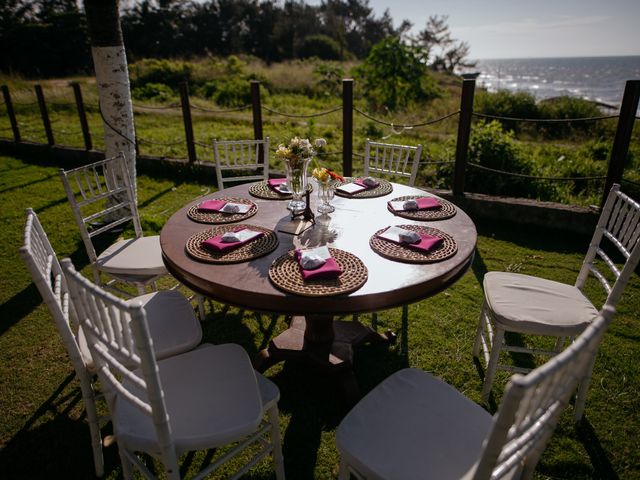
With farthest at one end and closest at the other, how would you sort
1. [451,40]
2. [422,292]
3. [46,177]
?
[451,40]
[46,177]
[422,292]

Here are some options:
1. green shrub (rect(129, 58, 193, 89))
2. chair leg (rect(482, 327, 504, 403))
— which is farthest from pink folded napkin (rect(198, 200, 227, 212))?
green shrub (rect(129, 58, 193, 89))

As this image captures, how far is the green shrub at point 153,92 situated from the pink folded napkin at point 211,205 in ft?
36.5

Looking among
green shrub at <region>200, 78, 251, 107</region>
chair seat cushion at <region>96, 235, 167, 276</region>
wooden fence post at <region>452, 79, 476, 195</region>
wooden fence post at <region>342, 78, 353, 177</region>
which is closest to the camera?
chair seat cushion at <region>96, 235, 167, 276</region>

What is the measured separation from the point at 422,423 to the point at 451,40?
105 ft

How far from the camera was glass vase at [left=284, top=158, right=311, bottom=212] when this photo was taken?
7.25 ft

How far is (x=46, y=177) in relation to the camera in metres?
5.96

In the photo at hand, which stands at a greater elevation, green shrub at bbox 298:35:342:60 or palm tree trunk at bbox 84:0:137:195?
green shrub at bbox 298:35:342:60

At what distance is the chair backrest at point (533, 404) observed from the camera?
903 mm

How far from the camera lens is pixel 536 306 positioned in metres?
2.10

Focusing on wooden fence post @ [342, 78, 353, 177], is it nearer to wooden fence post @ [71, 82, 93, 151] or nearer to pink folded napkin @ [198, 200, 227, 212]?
pink folded napkin @ [198, 200, 227, 212]

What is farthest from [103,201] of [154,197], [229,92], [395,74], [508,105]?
[508,105]

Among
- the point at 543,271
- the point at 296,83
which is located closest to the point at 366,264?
the point at 543,271

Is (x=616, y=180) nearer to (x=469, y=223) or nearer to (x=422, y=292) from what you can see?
(x=469, y=223)

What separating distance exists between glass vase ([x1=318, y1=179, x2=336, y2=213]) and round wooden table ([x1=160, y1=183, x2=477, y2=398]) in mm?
48
